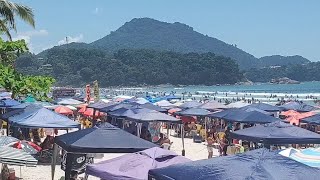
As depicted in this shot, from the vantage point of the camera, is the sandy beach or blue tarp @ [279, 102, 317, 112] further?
blue tarp @ [279, 102, 317, 112]

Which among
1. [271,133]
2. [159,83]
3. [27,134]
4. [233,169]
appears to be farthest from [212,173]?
[159,83]

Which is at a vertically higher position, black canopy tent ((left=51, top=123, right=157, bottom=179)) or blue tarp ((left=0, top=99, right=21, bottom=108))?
black canopy tent ((left=51, top=123, right=157, bottom=179))

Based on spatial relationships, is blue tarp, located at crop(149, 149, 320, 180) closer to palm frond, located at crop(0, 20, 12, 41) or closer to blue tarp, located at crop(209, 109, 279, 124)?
blue tarp, located at crop(209, 109, 279, 124)

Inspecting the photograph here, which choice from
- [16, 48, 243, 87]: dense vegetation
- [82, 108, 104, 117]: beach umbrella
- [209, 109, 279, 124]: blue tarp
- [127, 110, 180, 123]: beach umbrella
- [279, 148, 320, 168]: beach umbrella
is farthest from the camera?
[16, 48, 243, 87]: dense vegetation

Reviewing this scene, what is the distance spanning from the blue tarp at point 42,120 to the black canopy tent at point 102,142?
13.1ft

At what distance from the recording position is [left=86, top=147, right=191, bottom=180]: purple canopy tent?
5.71 meters

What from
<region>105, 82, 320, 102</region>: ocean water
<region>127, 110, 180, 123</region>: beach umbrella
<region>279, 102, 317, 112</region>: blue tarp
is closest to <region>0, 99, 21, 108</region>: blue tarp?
<region>127, 110, 180, 123</region>: beach umbrella

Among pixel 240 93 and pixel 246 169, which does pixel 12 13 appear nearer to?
pixel 246 169

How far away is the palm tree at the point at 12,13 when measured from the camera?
14125 millimetres

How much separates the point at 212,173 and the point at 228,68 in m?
172

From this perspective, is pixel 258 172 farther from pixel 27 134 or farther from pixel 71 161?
pixel 27 134

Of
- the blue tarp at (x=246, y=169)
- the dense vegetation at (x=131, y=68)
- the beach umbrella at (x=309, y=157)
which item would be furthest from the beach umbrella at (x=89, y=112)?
the dense vegetation at (x=131, y=68)

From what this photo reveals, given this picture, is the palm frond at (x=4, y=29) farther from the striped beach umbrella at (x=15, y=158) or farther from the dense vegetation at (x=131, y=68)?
the dense vegetation at (x=131, y=68)

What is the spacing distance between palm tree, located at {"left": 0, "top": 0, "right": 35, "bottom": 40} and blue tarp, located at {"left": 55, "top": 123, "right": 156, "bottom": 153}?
756 cm
